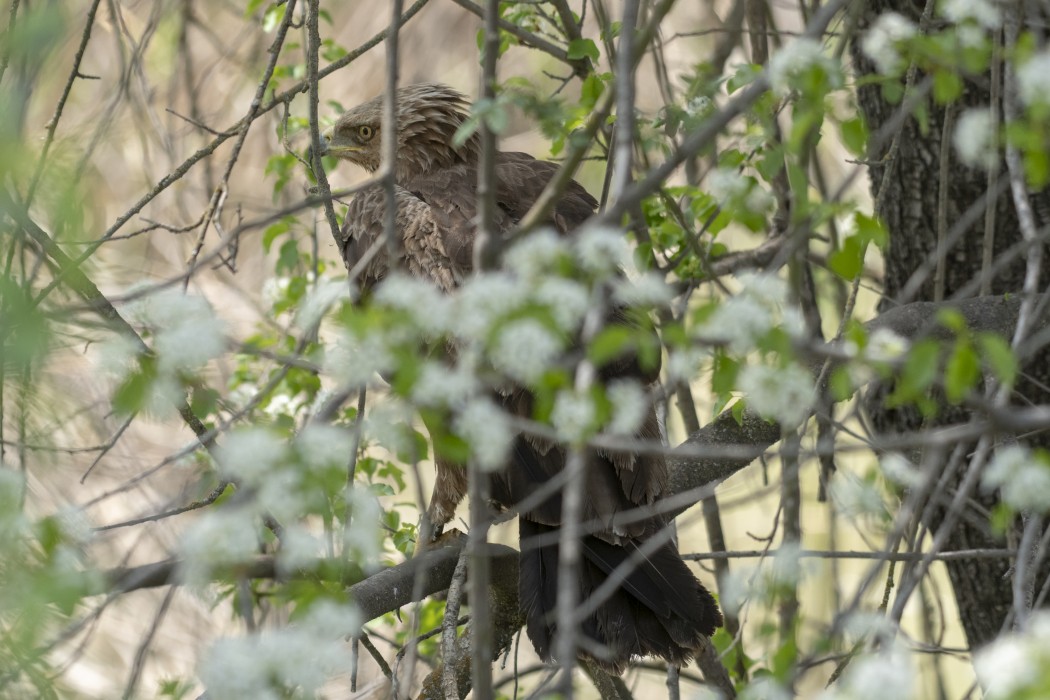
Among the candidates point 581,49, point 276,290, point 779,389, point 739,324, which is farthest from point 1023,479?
point 276,290

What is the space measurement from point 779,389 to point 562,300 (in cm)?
33

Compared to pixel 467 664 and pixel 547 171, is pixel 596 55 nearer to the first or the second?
pixel 547 171

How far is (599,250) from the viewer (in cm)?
157

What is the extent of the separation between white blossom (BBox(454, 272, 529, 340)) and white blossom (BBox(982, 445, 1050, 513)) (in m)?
0.70

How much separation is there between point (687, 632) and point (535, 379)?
5.63 ft

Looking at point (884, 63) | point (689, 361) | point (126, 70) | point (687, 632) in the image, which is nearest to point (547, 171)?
point (126, 70)

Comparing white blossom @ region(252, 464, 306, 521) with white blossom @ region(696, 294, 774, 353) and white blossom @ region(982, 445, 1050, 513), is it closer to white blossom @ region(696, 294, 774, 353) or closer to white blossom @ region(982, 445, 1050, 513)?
white blossom @ region(696, 294, 774, 353)

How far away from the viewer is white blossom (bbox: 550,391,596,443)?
150 cm

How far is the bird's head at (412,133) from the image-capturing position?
4254mm

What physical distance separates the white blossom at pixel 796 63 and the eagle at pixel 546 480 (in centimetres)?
101

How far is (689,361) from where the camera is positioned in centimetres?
161

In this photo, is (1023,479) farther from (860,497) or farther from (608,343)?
(608,343)

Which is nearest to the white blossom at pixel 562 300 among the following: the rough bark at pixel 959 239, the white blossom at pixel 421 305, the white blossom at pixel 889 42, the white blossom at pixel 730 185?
the white blossom at pixel 421 305

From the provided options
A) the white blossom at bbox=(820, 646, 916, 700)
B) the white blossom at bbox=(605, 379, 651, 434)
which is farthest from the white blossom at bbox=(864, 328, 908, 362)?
the white blossom at bbox=(820, 646, 916, 700)
